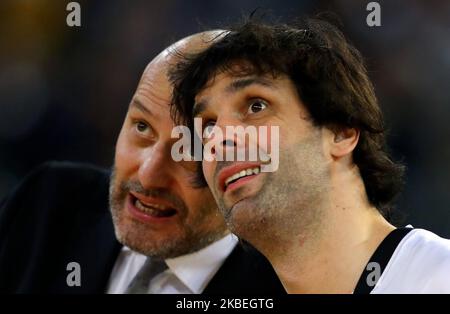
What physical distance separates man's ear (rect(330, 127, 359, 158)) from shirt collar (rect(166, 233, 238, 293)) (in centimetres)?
39

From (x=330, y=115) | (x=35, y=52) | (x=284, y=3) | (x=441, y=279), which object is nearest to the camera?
(x=441, y=279)

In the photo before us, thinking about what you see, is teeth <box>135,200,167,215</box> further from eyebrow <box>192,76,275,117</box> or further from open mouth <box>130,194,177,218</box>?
eyebrow <box>192,76,275,117</box>

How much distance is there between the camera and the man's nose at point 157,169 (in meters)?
1.35

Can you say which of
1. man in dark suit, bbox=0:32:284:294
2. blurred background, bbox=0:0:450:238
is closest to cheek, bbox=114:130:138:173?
man in dark suit, bbox=0:32:284:294

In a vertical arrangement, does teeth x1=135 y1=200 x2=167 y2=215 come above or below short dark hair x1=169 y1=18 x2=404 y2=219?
below

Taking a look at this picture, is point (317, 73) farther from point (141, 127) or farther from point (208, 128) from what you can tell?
point (141, 127)

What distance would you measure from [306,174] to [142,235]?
420 millimetres

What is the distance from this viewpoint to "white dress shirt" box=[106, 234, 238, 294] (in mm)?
1423

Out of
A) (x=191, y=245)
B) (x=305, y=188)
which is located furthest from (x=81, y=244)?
(x=305, y=188)

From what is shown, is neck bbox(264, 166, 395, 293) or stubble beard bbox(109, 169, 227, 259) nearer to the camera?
neck bbox(264, 166, 395, 293)

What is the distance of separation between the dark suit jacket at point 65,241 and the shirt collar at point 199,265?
14mm

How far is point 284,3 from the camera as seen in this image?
1553 millimetres

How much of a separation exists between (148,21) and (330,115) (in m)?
0.61
